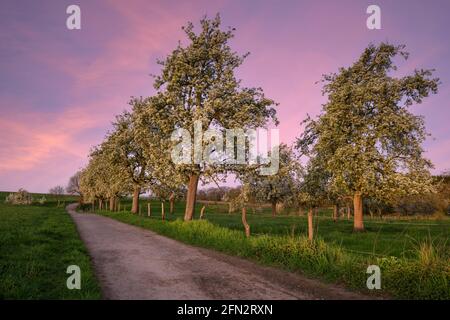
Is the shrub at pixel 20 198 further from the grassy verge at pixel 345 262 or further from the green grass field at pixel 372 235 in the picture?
the grassy verge at pixel 345 262

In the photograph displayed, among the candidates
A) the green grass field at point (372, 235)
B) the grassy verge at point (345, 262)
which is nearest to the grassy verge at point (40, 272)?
the grassy verge at point (345, 262)

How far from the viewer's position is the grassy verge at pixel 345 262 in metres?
9.34

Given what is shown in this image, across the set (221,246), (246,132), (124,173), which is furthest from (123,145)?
(221,246)

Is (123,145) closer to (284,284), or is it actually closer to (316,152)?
(316,152)

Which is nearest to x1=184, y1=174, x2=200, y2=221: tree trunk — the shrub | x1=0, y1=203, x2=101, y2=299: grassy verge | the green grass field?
the green grass field

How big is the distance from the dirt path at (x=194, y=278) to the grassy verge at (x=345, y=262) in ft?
2.75

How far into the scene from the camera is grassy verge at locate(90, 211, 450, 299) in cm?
934

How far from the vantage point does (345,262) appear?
11445 mm

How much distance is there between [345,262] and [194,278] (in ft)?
17.9

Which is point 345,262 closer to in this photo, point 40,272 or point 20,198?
point 40,272

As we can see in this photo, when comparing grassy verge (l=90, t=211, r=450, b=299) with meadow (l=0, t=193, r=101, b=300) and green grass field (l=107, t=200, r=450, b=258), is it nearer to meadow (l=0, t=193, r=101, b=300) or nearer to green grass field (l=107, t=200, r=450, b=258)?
green grass field (l=107, t=200, r=450, b=258)

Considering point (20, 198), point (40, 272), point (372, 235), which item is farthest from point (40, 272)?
point (20, 198)

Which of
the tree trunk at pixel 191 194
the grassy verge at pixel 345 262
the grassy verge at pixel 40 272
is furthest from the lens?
the tree trunk at pixel 191 194
